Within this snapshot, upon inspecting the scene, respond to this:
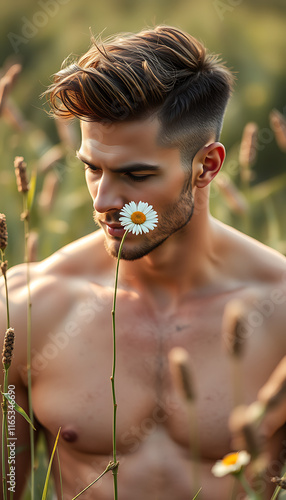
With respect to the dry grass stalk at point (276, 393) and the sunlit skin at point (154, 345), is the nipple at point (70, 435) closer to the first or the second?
the sunlit skin at point (154, 345)

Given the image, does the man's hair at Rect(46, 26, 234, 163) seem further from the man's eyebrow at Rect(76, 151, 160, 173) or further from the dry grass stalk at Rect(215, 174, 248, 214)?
the dry grass stalk at Rect(215, 174, 248, 214)

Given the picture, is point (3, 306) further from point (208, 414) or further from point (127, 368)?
point (208, 414)

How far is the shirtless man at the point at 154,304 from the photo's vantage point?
0.88 meters

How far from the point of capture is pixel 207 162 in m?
0.94

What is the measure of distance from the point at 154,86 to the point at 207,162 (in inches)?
5.0

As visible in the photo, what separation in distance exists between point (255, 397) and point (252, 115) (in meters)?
2.20

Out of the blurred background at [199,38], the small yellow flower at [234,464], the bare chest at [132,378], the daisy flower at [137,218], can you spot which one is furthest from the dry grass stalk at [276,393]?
the blurred background at [199,38]

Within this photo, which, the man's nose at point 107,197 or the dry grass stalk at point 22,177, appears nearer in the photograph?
the dry grass stalk at point 22,177

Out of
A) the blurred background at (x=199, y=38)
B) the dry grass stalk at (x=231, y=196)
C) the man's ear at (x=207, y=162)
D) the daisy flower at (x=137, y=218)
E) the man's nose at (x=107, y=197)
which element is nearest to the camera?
the daisy flower at (x=137, y=218)

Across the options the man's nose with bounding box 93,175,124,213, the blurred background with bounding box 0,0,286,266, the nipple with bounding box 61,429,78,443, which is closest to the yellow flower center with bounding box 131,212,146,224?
the man's nose with bounding box 93,175,124,213

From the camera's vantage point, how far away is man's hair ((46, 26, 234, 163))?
0.85 m

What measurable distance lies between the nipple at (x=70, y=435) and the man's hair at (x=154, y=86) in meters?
0.37

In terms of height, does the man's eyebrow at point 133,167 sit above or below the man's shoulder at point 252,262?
above

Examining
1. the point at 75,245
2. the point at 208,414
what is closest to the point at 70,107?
the point at 75,245
